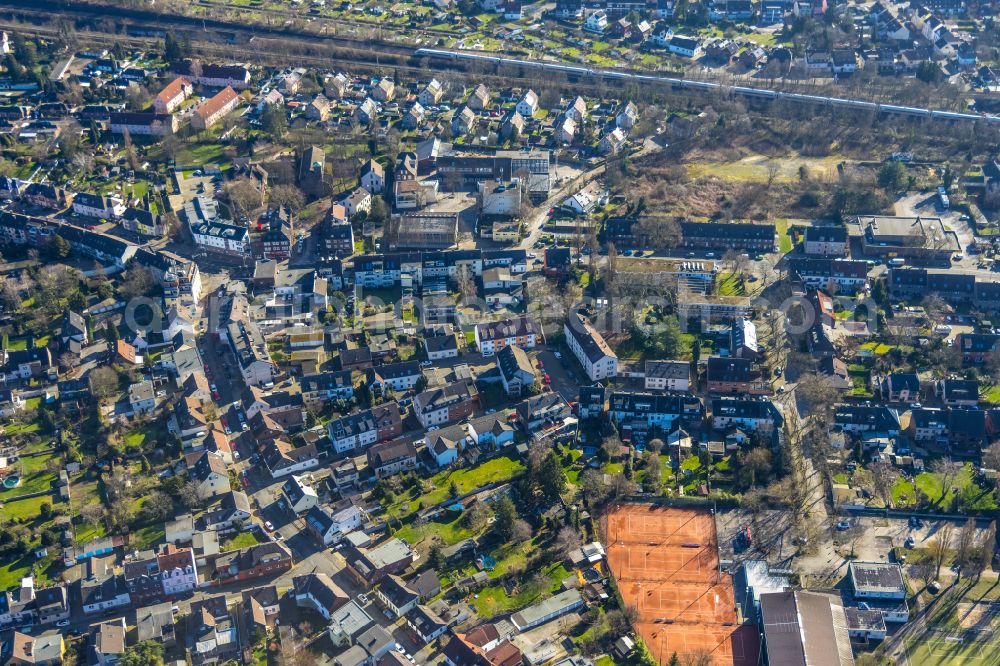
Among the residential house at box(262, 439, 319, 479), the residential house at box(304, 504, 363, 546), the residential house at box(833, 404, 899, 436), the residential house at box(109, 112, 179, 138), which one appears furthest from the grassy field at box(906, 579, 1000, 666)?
the residential house at box(109, 112, 179, 138)

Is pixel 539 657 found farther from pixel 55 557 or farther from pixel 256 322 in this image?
pixel 256 322

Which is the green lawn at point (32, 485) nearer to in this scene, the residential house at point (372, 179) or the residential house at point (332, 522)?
the residential house at point (332, 522)

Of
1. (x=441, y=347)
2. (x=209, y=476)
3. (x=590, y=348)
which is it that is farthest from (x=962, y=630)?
(x=209, y=476)

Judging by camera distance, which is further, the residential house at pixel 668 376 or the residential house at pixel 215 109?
the residential house at pixel 215 109

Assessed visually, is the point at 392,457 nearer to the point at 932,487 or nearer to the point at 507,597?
the point at 507,597

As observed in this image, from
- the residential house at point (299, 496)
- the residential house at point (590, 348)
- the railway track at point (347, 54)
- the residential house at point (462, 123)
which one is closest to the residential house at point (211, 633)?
the residential house at point (299, 496)

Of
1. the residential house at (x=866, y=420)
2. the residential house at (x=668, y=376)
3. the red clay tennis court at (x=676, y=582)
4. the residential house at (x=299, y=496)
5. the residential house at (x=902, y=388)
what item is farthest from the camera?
the residential house at (x=668, y=376)

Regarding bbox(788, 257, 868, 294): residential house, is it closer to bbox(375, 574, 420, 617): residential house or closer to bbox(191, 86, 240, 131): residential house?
bbox(375, 574, 420, 617): residential house
